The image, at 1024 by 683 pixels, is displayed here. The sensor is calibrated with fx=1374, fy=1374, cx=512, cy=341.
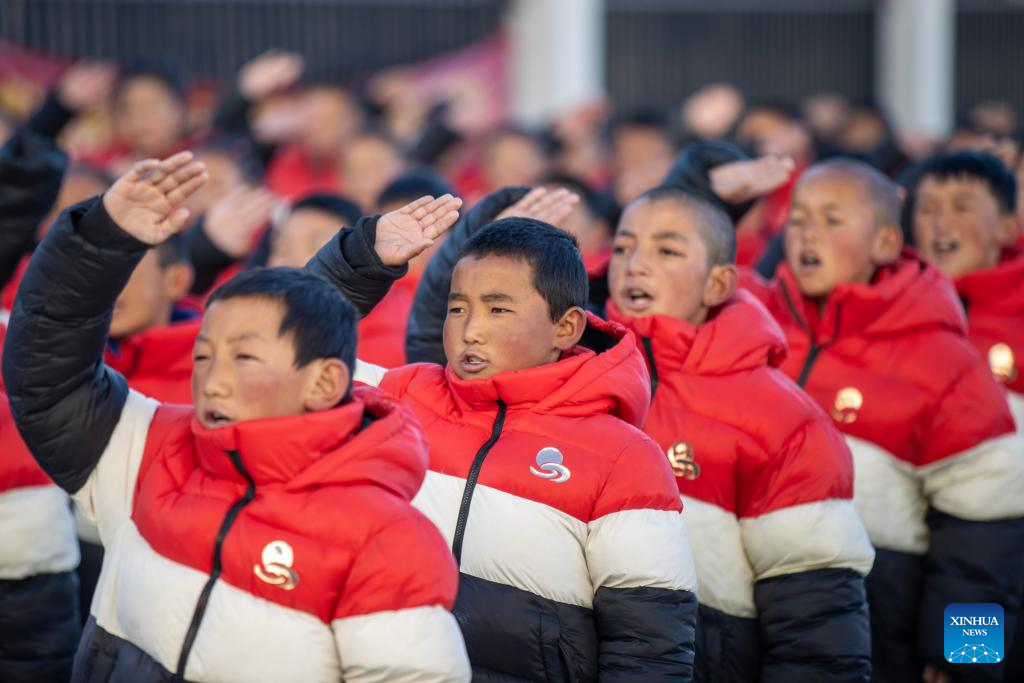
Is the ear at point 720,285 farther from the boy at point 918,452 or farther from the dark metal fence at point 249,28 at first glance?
the dark metal fence at point 249,28

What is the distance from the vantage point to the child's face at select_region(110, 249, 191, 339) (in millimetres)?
3600

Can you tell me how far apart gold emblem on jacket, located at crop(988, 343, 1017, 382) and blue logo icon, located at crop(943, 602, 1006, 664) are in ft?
2.75

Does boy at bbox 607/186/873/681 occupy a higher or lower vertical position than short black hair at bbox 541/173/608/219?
lower

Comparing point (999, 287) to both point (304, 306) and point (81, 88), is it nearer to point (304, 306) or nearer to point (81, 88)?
point (304, 306)

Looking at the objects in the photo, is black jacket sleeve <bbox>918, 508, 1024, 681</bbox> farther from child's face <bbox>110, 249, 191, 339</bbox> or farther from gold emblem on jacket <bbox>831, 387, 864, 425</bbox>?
child's face <bbox>110, 249, 191, 339</bbox>

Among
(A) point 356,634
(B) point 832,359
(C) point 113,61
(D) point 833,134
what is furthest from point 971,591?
(C) point 113,61

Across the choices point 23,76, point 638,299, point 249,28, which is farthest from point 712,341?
point 249,28

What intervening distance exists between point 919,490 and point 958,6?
9.22m

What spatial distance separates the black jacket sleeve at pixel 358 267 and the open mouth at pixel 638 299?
2.42 feet

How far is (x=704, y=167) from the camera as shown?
4031mm

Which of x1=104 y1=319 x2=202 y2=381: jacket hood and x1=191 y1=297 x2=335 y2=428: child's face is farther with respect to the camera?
x1=104 y1=319 x2=202 y2=381: jacket hood

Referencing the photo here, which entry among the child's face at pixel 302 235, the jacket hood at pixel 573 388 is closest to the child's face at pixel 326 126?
the child's face at pixel 302 235

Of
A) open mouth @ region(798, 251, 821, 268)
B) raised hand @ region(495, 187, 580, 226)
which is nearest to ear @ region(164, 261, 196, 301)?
raised hand @ region(495, 187, 580, 226)

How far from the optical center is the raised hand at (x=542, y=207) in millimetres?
3285
